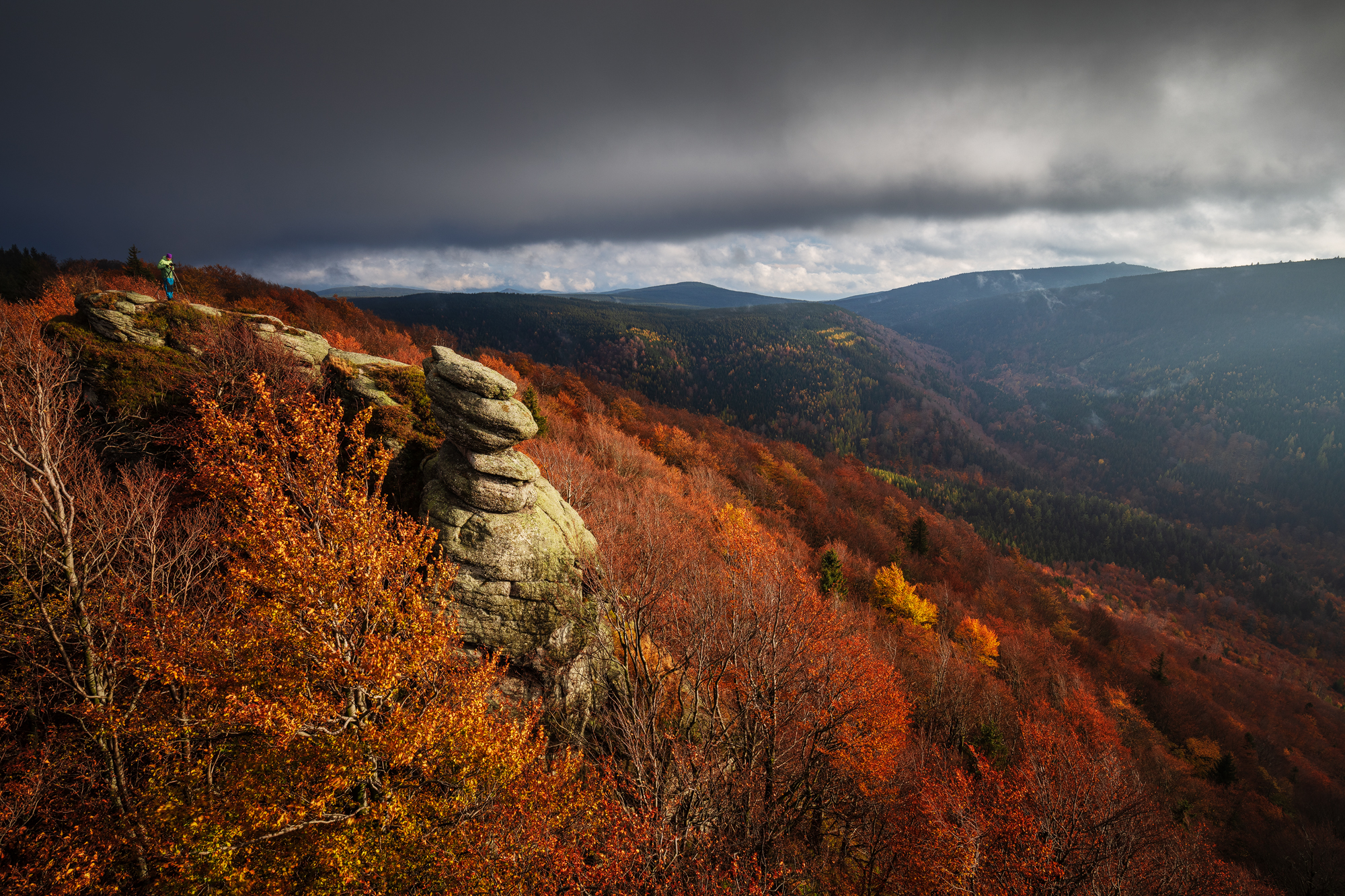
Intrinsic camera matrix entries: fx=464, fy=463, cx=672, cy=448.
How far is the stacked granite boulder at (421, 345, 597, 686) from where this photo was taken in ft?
63.1

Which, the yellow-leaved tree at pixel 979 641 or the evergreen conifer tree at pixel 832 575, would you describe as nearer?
the evergreen conifer tree at pixel 832 575

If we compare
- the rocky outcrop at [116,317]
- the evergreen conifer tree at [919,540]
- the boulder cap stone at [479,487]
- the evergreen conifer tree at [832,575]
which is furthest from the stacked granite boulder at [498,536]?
the evergreen conifer tree at [919,540]

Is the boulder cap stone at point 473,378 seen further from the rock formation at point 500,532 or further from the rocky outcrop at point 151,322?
the rocky outcrop at point 151,322

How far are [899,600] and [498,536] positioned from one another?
56586 millimetres

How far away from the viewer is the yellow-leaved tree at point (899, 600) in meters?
59.4

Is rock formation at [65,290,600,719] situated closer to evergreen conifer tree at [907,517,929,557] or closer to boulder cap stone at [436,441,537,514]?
→ boulder cap stone at [436,441,537,514]

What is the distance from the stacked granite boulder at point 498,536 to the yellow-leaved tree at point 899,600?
169 ft

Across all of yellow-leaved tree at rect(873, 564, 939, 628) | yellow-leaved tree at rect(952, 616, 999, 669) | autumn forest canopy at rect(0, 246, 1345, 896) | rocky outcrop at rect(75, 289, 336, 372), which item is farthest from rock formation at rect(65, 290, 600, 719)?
yellow-leaved tree at rect(952, 616, 999, 669)

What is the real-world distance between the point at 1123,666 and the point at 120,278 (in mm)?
134471

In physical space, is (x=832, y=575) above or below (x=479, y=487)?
below

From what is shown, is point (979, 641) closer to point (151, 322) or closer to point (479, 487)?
point (479, 487)

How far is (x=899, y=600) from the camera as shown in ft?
196

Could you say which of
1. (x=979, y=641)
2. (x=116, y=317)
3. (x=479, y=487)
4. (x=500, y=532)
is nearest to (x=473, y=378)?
(x=479, y=487)

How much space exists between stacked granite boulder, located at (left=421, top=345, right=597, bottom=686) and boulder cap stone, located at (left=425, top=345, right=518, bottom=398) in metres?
0.04
